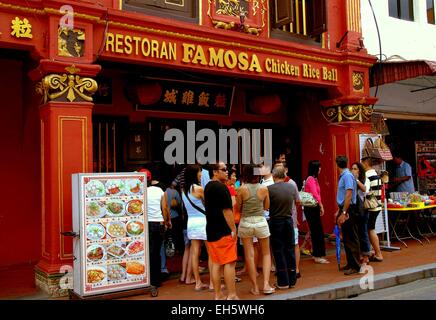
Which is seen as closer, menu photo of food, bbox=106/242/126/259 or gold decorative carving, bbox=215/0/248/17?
menu photo of food, bbox=106/242/126/259

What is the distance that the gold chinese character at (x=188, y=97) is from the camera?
977cm

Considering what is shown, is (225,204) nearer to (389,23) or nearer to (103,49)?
(103,49)

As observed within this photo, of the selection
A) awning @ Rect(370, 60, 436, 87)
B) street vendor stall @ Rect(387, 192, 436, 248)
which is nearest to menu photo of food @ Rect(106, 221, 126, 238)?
street vendor stall @ Rect(387, 192, 436, 248)

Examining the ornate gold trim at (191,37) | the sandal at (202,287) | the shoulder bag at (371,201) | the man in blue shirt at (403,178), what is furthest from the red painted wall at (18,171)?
the man in blue shirt at (403,178)

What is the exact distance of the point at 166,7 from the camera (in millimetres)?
7766

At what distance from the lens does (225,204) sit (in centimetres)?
548

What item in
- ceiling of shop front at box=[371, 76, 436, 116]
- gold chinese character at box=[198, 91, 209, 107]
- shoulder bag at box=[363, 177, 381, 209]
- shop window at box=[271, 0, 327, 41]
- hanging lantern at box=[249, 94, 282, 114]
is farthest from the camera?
ceiling of shop front at box=[371, 76, 436, 116]

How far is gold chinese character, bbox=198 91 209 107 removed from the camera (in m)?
10.0

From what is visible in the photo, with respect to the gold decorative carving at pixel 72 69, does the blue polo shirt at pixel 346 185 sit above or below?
below

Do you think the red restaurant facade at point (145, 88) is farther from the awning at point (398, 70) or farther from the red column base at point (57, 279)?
the awning at point (398, 70)

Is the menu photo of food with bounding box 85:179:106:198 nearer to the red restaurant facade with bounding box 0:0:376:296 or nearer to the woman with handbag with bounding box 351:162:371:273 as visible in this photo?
the red restaurant facade with bounding box 0:0:376:296

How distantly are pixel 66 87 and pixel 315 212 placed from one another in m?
4.77

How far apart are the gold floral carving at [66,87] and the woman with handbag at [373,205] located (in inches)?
203

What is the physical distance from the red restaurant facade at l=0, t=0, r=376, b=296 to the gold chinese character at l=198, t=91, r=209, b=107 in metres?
0.02
